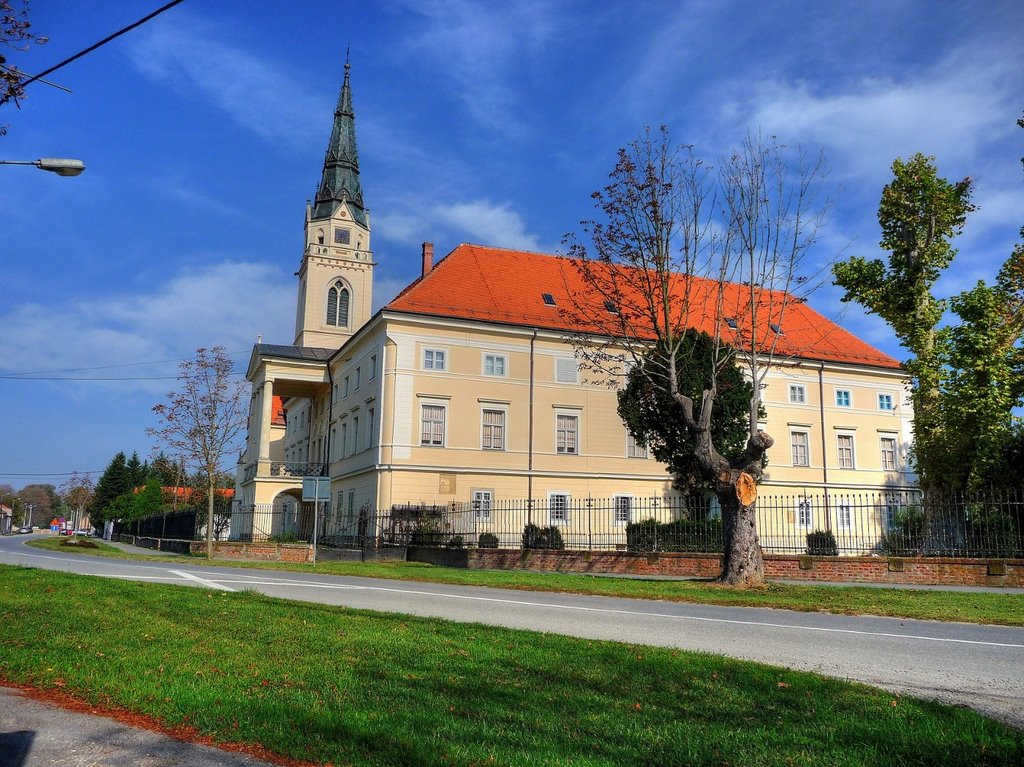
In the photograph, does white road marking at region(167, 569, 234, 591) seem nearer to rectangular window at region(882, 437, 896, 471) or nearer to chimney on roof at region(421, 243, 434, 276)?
chimney on roof at region(421, 243, 434, 276)

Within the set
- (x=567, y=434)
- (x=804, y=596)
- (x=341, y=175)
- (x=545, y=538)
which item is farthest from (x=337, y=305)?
(x=804, y=596)

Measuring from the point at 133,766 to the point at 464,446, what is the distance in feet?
113

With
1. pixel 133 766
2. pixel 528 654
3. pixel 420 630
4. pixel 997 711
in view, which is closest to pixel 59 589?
pixel 420 630

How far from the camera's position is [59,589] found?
41.7ft

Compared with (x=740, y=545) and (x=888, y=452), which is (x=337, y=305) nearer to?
(x=888, y=452)

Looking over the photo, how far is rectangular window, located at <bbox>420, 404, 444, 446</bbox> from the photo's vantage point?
3856 cm

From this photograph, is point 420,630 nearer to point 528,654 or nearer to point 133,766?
point 528,654

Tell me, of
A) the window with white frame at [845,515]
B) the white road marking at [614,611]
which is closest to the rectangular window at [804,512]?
the window with white frame at [845,515]

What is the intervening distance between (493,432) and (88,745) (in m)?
34.9

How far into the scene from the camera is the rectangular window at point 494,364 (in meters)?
39.8

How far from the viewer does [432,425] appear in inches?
1527

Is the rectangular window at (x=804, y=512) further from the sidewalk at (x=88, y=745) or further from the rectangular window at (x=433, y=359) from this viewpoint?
the sidewalk at (x=88, y=745)

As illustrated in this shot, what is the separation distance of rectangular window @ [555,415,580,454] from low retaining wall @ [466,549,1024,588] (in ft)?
50.1

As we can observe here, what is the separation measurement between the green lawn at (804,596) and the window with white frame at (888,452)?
32.8m
